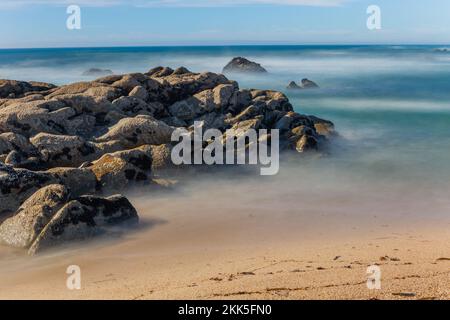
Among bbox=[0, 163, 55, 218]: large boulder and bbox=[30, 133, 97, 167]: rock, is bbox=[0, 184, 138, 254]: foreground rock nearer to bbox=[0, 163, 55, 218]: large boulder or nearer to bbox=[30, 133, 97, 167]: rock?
bbox=[0, 163, 55, 218]: large boulder

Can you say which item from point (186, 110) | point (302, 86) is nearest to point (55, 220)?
point (186, 110)

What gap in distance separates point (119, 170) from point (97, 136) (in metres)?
4.15

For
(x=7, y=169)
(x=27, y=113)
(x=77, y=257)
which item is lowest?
(x=77, y=257)

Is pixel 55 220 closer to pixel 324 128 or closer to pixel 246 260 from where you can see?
pixel 246 260

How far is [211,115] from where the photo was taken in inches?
822

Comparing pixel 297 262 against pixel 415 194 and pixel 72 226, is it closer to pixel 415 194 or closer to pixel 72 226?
pixel 72 226

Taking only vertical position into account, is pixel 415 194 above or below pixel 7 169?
below

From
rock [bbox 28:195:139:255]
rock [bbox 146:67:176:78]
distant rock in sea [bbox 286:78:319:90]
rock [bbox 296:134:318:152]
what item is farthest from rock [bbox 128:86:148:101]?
distant rock in sea [bbox 286:78:319:90]

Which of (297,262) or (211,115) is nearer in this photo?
(297,262)

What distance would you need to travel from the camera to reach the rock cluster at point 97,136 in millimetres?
10570

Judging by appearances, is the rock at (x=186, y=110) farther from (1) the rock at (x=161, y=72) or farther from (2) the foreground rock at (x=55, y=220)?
(2) the foreground rock at (x=55, y=220)

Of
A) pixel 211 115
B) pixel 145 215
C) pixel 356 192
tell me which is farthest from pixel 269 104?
pixel 145 215

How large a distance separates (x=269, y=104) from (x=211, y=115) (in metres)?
3.26
